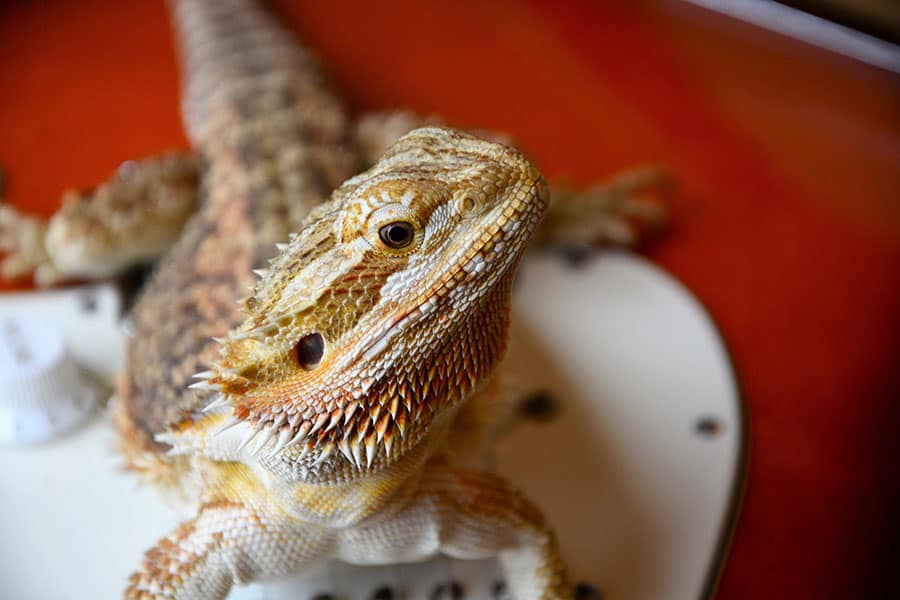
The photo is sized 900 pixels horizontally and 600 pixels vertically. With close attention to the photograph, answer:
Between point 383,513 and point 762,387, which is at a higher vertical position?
point 762,387

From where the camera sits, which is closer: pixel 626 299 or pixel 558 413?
pixel 558 413

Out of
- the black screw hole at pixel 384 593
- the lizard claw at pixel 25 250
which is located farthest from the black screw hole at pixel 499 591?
the lizard claw at pixel 25 250

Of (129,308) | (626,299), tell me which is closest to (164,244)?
(129,308)

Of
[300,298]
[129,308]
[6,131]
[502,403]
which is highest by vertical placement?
[6,131]

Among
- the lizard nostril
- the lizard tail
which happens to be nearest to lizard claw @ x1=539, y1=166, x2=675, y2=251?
the lizard tail

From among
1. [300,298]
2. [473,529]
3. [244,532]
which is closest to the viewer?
[300,298]

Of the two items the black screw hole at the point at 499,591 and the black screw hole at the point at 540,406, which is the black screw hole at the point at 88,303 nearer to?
the black screw hole at the point at 540,406

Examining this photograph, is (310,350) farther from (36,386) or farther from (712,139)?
(712,139)

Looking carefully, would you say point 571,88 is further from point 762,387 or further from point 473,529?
point 473,529

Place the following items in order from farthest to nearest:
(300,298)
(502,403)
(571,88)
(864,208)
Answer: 1. (571,88)
2. (864,208)
3. (502,403)
4. (300,298)
